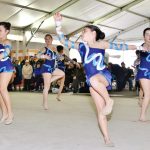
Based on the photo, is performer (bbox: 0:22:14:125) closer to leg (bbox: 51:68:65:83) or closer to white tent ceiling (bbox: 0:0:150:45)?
leg (bbox: 51:68:65:83)

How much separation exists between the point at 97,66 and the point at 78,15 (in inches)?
588

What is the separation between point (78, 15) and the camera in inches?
722

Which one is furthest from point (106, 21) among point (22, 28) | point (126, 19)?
point (22, 28)

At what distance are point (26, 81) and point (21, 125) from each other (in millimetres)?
9974

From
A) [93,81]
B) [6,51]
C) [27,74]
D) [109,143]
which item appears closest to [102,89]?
[93,81]

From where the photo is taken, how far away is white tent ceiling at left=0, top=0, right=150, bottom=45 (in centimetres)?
1582

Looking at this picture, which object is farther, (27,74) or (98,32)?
(27,74)

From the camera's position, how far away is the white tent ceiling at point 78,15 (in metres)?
15.8

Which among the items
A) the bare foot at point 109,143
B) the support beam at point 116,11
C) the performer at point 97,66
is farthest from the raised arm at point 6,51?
the support beam at point 116,11

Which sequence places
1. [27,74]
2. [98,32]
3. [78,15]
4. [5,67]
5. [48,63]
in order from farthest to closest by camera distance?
1. [78,15]
2. [27,74]
3. [48,63]
4. [5,67]
5. [98,32]

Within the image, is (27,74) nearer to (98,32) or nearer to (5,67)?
(5,67)

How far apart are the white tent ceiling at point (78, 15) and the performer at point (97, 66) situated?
1160cm

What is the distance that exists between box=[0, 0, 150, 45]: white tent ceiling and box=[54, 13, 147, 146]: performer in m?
11.6

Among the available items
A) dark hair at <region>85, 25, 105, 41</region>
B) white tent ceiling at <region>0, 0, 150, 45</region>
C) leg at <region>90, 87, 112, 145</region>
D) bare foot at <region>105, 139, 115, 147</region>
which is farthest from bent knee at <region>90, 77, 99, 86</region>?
white tent ceiling at <region>0, 0, 150, 45</region>
